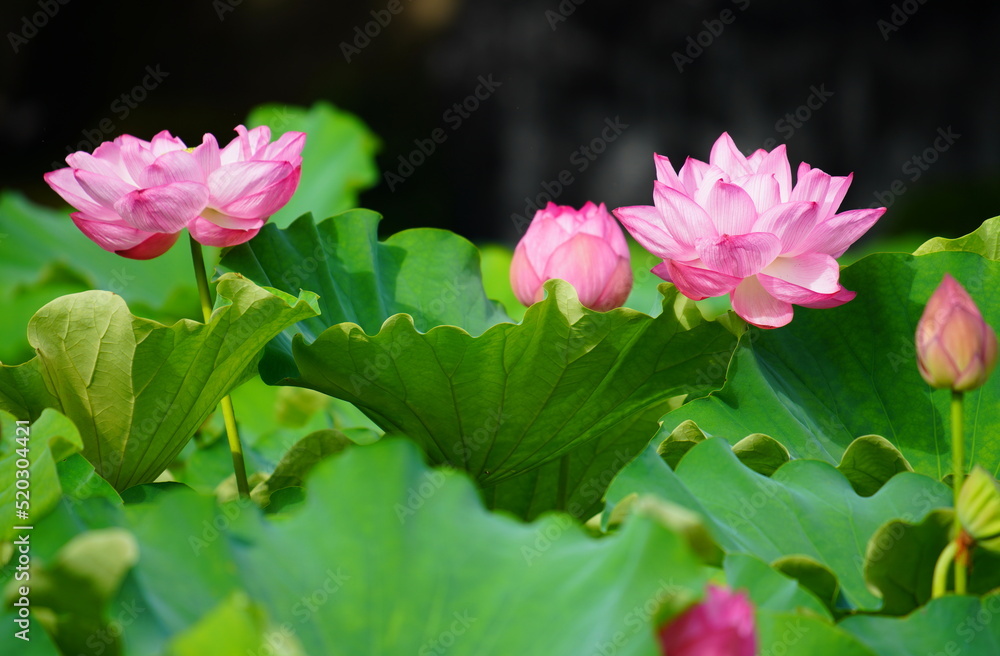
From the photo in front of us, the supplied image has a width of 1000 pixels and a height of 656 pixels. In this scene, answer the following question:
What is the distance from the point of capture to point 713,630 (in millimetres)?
348

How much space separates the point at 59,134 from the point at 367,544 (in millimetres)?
5269

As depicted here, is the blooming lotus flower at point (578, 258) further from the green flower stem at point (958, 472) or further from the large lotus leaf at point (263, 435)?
the green flower stem at point (958, 472)

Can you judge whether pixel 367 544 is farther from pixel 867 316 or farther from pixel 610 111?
pixel 610 111

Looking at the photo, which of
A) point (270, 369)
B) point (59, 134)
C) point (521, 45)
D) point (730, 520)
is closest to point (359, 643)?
point (730, 520)

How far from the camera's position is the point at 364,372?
69 cm

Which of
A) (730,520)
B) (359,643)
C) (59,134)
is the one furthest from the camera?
(59,134)
